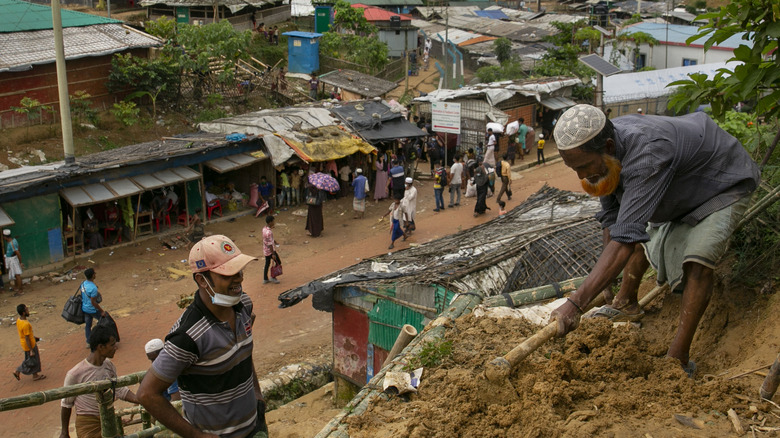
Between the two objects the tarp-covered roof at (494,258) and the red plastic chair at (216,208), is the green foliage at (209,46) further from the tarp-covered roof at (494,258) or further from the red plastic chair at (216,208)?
the tarp-covered roof at (494,258)

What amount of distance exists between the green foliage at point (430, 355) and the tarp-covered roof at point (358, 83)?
2288cm

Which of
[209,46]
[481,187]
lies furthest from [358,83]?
[481,187]

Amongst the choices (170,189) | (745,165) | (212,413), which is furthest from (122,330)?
(745,165)

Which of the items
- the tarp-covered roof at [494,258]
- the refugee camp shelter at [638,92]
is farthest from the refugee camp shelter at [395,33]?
the tarp-covered roof at [494,258]

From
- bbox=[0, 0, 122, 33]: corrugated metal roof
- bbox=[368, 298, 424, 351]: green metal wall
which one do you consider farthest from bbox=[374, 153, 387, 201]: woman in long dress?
bbox=[0, 0, 122, 33]: corrugated metal roof

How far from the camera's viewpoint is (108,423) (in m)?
4.33

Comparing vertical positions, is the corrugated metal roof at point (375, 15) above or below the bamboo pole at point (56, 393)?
above

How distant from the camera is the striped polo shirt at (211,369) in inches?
128

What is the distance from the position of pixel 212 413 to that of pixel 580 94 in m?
27.0

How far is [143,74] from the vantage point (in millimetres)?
23562

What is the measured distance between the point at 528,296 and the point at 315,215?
12.3 metres

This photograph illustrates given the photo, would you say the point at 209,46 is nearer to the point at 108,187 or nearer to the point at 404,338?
the point at 108,187

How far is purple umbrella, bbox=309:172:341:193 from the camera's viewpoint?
57.0 ft

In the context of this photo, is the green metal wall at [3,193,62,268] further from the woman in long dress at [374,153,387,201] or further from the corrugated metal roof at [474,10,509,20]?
the corrugated metal roof at [474,10,509,20]
